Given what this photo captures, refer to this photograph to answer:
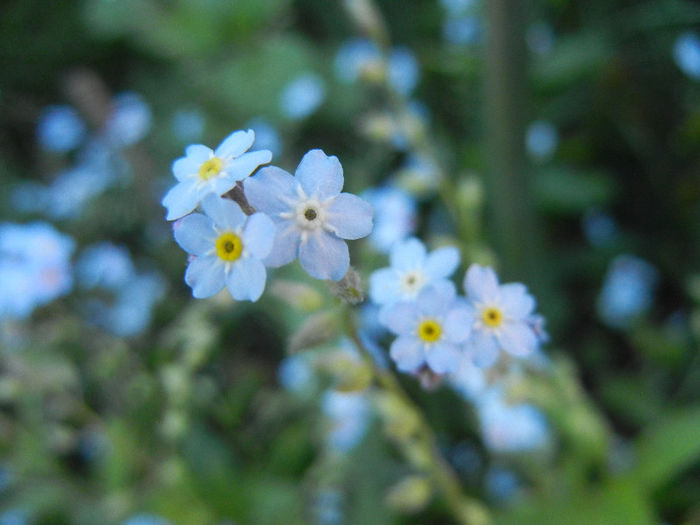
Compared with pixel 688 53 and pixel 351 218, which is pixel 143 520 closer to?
pixel 351 218

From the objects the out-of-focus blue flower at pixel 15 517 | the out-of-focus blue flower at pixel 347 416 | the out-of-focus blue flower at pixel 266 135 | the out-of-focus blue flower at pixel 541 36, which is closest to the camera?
the out-of-focus blue flower at pixel 347 416

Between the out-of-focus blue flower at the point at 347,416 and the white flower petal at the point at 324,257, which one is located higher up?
the out-of-focus blue flower at the point at 347,416

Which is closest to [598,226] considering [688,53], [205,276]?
[688,53]

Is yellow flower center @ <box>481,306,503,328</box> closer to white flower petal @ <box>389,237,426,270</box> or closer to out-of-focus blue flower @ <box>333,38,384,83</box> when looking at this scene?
white flower petal @ <box>389,237,426,270</box>

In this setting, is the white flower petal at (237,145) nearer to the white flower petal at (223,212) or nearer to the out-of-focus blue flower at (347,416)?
the white flower petal at (223,212)

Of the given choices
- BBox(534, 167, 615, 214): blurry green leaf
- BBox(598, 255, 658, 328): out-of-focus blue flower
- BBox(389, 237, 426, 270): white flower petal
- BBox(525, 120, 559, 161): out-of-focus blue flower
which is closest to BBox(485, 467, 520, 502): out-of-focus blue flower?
BBox(598, 255, 658, 328): out-of-focus blue flower

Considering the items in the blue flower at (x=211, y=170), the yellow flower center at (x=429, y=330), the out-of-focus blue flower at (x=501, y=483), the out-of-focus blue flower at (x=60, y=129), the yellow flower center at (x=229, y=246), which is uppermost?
the out-of-focus blue flower at (x=60, y=129)

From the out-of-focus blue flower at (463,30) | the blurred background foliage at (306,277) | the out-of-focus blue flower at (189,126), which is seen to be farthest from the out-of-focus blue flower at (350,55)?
the out-of-focus blue flower at (189,126)
